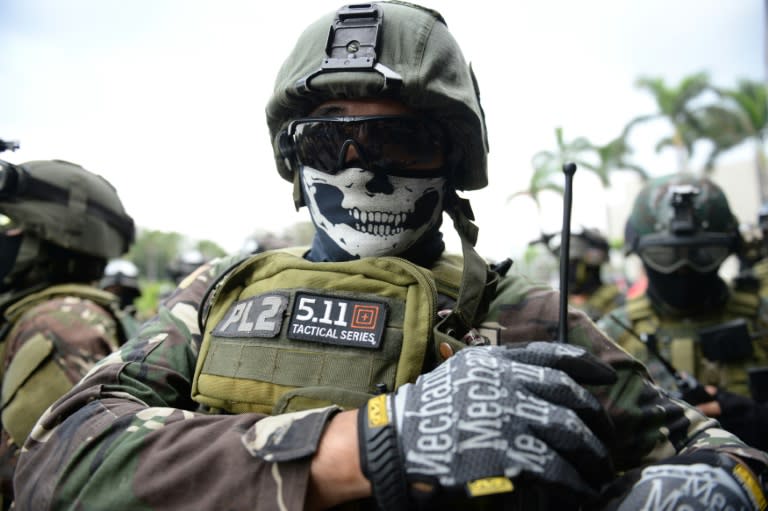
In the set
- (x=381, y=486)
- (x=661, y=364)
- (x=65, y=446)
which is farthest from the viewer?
(x=661, y=364)

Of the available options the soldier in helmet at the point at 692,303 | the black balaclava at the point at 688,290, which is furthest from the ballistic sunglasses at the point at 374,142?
the black balaclava at the point at 688,290

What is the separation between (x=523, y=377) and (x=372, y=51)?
1122 millimetres

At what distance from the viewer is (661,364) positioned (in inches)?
141

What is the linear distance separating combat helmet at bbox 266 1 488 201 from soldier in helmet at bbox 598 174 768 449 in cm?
232

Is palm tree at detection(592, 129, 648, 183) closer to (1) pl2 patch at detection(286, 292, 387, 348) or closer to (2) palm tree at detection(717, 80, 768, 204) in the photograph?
(2) palm tree at detection(717, 80, 768, 204)

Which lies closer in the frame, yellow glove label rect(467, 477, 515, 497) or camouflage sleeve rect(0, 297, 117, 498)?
yellow glove label rect(467, 477, 515, 497)

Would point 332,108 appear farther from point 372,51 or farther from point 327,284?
point 327,284

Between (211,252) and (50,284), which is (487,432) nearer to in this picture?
(50,284)

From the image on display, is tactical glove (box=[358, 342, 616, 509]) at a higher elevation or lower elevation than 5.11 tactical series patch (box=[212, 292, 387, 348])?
lower

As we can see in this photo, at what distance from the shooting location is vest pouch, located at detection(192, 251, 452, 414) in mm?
1507

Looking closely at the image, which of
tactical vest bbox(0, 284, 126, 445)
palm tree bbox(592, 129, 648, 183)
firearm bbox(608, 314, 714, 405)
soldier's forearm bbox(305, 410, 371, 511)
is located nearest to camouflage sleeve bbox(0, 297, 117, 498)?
tactical vest bbox(0, 284, 126, 445)

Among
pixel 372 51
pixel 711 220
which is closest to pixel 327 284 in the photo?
pixel 372 51

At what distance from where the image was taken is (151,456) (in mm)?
1309

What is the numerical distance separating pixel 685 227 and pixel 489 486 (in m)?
3.28
